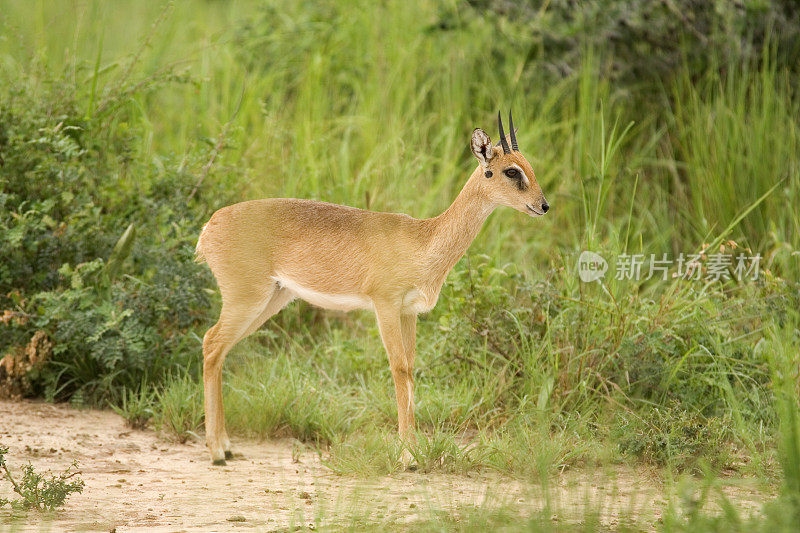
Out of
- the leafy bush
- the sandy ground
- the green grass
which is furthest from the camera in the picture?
the leafy bush

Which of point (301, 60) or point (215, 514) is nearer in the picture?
point (215, 514)

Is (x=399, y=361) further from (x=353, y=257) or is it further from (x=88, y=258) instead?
(x=88, y=258)

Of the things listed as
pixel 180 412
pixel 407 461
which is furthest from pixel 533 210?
pixel 180 412

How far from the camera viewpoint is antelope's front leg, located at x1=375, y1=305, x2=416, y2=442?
15.9ft

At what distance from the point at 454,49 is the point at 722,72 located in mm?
2404

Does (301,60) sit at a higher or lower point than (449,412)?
higher

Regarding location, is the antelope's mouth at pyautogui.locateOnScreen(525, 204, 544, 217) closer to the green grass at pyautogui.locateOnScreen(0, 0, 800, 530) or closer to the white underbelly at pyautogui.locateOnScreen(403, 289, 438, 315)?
the white underbelly at pyautogui.locateOnScreen(403, 289, 438, 315)

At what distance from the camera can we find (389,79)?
336 inches

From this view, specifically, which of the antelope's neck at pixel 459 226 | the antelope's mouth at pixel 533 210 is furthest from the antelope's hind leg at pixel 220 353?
the antelope's mouth at pixel 533 210

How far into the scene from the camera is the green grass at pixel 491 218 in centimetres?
527

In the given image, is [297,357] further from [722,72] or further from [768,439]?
[722,72]

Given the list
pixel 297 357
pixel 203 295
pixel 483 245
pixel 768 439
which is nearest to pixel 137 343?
pixel 203 295

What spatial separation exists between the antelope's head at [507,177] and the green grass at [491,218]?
0.84m

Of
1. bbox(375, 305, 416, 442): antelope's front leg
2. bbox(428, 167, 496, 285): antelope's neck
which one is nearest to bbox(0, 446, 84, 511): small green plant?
bbox(375, 305, 416, 442): antelope's front leg
